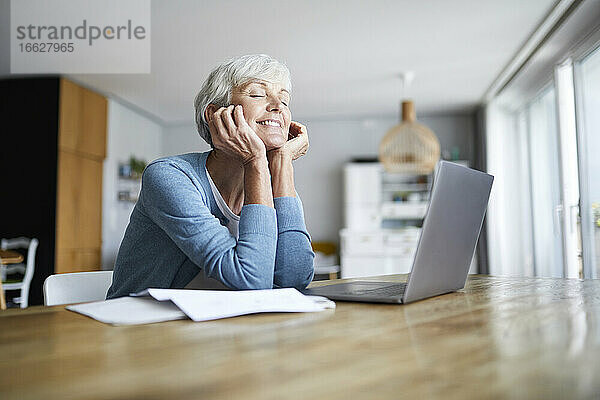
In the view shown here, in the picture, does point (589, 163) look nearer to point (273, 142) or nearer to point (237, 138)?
point (273, 142)

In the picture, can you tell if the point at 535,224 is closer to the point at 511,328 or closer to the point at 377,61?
the point at 377,61

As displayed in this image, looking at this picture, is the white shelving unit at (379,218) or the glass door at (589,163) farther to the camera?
the white shelving unit at (379,218)

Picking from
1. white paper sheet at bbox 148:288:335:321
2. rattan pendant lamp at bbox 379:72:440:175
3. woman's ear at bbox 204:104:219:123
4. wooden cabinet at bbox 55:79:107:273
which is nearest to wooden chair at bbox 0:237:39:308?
wooden cabinet at bbox 55:79:107:273

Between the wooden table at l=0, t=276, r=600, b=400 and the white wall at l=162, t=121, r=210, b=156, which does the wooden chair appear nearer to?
the white wall at l=162, t=121, r=210, b=156

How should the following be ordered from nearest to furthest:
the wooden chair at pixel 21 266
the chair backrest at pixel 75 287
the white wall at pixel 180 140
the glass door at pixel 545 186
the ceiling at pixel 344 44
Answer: the chair backrest at pixel 75 287, the ceiling at pixel 344 44, the wooden chair at pixel 21 266, the glass door at pixel 545 186, the white wall at pixel 180 140

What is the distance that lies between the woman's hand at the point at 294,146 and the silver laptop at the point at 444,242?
372 millimetres

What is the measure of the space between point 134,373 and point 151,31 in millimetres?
4293

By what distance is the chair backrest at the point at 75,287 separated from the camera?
1.22 meters

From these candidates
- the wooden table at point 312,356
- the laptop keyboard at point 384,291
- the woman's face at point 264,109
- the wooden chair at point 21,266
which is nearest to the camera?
the wooden table at point 312,356

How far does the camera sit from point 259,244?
1096mm

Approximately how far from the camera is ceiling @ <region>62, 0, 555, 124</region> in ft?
13.1

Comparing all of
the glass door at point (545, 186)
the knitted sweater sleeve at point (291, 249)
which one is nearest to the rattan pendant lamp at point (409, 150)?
the glass door at point (545, 186)

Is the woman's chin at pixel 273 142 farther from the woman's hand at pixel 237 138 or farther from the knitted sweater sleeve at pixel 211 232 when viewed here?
the knitted sweater sleeve at pixel 211 232

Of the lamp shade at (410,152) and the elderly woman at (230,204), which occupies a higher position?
the lamp shade at (410,152)
